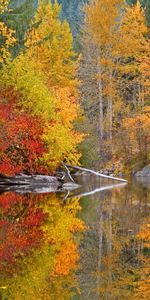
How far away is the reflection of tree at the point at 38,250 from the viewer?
7191 mm

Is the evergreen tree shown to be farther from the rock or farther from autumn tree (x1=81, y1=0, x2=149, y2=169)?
the rock

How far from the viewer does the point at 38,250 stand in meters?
9.73

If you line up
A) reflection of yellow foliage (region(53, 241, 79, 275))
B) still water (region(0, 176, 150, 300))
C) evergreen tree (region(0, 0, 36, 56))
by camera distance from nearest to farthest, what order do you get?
still water (region(0, 176, 150, 300)) < reflection of yellow foliage (region(53, 241, 79, 275)) < evergreen tree (region(0, 0, 36, 56))

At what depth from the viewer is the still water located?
23.4ft

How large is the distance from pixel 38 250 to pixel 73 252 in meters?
0.58

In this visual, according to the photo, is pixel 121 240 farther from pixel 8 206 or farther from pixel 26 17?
pixel 26 17

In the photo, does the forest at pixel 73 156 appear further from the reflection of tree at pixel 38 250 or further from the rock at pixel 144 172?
the rock at pixel 144 172

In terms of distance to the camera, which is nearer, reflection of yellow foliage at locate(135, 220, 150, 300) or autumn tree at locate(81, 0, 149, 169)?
reflection of yellow foliage at locate(135, 220, 150, 300)

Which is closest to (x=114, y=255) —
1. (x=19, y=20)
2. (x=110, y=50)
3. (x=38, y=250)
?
(x=38, y=250)

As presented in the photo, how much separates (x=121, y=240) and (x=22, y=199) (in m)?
8.22

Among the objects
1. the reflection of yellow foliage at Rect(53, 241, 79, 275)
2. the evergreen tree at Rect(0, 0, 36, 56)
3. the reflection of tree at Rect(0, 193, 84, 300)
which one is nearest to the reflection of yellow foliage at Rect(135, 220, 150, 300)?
the reflection of tree at Rect(0, 193, 84, 300)

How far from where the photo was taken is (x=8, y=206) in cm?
1641

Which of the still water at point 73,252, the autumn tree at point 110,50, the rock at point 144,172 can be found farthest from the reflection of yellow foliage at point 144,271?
the rock at point 144,172

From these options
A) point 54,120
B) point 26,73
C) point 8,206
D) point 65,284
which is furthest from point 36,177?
point 65,284
